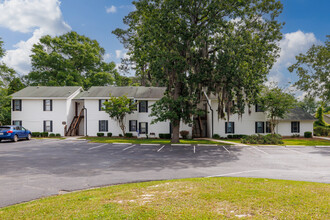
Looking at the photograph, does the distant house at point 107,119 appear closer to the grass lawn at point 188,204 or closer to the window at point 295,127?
the window at point 295,127

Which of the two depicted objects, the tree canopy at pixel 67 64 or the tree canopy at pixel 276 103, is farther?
the tree canopy at pixel 67 64

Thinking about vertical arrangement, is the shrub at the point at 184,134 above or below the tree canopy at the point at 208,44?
below

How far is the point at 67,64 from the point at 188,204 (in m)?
39.3

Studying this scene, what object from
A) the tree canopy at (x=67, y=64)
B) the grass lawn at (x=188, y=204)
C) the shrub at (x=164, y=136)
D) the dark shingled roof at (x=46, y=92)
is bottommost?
the shrub at (x=164, y=136)

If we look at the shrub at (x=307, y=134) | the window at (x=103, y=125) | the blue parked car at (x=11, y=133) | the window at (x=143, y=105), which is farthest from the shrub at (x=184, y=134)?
the blue parked car at (x=11, y=133)

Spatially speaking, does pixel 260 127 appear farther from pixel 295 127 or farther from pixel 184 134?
pixel 184 134

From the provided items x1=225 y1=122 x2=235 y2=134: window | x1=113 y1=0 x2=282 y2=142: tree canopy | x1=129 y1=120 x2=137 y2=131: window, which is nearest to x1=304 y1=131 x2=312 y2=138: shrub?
x1=225 y1=122 x2=235 y2=134: window

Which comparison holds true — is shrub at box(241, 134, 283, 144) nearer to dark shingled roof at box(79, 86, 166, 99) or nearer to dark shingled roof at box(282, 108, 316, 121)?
dark shingled roof at box(282, 108, 316, 121)

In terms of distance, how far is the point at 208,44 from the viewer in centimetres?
1686

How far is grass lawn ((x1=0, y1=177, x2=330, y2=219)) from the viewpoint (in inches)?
151

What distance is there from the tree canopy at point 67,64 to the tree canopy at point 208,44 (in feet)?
76.1

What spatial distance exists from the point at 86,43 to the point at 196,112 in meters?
32.2

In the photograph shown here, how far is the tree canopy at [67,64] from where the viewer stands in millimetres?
35906

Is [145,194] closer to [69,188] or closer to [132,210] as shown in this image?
[132,210]
